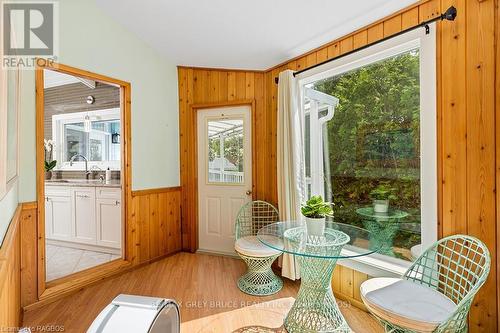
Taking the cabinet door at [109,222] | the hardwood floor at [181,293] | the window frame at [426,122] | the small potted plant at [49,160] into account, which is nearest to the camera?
the window frame at [426,122]

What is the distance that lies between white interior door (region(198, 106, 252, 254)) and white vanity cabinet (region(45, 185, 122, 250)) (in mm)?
1117

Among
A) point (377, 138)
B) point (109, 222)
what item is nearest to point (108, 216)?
point (109, 222)

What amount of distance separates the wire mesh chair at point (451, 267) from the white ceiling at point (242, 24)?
170cm

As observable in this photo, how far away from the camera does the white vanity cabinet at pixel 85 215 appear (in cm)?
339

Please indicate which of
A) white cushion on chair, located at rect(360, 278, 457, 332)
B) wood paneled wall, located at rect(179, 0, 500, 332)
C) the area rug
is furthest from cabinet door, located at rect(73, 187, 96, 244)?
wood paneled wall, located at rect(179, 0, 500, 332)

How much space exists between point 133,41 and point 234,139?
1.66 meters

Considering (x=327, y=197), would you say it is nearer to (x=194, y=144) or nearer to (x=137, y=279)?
(x=194, y=144)

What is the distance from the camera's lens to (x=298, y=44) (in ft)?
8.57

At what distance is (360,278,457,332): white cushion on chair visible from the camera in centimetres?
128

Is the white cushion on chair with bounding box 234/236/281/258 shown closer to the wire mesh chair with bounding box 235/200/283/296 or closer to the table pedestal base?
the wire mesh chair with bounding box 235/200/283/296

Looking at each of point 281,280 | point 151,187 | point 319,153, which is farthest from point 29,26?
point 281,280

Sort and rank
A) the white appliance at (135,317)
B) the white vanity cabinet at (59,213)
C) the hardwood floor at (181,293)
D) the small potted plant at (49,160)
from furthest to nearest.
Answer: the small potted plant at (49,160) < the white vanity cabinet at (59,213) < the hardwood floor at (181,293) < the white appliance at (135,317)

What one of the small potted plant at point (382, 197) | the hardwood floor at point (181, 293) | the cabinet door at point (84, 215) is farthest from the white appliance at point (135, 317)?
the cabinet door at point (84, 215)

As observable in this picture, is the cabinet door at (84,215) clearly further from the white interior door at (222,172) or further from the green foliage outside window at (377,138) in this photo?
the green foliage outside window at (377,138)
